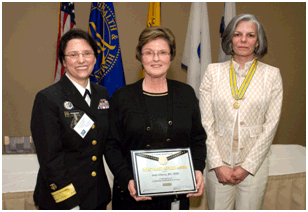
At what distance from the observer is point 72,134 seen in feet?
4.52

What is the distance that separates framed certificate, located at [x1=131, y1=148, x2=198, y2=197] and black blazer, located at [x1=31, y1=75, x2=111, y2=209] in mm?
297

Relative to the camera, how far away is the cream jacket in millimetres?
1671

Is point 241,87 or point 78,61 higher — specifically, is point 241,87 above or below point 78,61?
below

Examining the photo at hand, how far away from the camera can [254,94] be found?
1.67m

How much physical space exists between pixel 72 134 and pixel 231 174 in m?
1.16

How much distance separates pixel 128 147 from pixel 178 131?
35 cm

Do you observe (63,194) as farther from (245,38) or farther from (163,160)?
(245,38)

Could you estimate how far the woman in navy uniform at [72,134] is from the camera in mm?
1326

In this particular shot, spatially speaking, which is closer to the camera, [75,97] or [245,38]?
[75,97]

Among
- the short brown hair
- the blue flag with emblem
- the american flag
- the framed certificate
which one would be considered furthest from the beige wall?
the framed certificate

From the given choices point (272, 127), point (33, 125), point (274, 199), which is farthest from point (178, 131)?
point (274, 199)

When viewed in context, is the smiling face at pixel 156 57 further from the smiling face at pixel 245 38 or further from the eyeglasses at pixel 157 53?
the smiling face at pixel 245 38

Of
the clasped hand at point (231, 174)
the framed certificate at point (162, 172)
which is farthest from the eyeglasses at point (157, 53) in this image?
the clasped hand at point (231, 174)

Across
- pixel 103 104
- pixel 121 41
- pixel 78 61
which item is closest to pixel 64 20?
pixel 121 41
